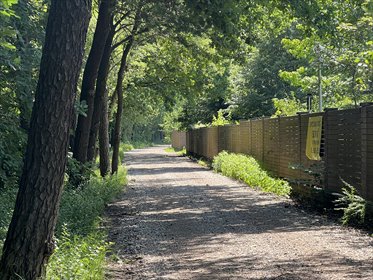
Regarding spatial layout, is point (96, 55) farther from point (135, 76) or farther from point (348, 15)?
point (135, 76)

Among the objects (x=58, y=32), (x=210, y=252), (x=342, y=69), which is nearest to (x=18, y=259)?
(x=58, y=32)

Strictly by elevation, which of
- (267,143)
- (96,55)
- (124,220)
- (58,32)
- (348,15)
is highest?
(348,15)

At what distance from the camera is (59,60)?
17.7ft

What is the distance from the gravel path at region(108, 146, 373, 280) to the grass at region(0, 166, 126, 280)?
33cm

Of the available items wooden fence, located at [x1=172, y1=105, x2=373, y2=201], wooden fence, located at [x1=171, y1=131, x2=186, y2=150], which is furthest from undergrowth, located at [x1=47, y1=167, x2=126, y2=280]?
wooden fence, located at [x1=171, y1=131, x2=186, y2=150]

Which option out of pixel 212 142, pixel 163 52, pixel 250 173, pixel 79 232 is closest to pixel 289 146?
pixel 250 173

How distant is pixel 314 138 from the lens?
12703 mm

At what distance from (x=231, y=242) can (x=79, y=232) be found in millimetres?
2252

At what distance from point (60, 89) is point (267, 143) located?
13.5 m

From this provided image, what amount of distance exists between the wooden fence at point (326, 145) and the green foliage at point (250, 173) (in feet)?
1.13

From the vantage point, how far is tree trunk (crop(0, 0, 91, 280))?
5.18m

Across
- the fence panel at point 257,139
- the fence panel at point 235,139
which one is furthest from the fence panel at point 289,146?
the fence panel at point 235,139

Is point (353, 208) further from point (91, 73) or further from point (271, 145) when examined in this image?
point (271, 145)

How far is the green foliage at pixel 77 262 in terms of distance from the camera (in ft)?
18.6
